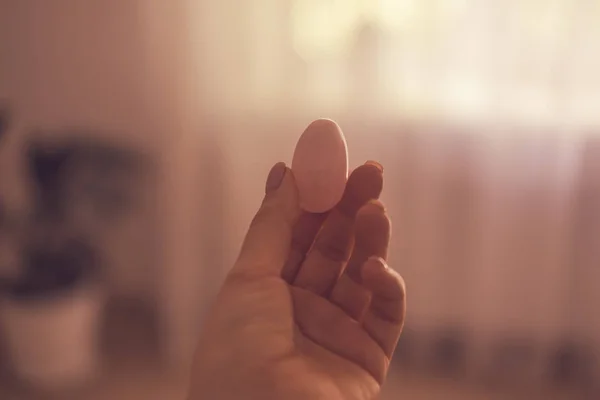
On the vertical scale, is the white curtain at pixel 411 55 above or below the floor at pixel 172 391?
above

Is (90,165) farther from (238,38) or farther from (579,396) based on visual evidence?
(579,396)

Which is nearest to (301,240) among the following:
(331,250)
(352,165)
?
(331,250)

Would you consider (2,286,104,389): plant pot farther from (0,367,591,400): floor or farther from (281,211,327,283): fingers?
(281,211,327,283): fingers

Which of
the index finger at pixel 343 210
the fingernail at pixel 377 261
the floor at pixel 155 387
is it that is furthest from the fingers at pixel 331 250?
the floor at pixel 155 387

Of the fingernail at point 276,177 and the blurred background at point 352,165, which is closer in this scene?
the fingernail at point 276,177

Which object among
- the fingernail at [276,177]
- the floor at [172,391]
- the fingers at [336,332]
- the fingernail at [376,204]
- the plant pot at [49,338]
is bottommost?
the floor at [172,391]

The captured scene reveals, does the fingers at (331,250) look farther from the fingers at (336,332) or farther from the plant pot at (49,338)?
the plant pot at (49,338)

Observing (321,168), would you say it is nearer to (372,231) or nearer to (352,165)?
(372,231)
